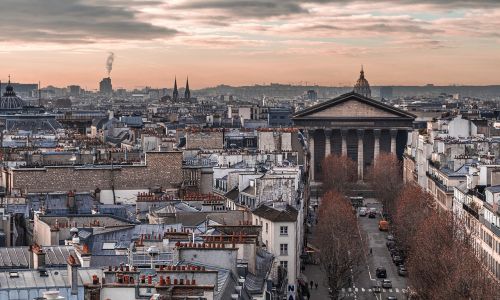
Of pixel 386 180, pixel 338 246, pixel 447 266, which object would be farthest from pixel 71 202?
pixel 386 180

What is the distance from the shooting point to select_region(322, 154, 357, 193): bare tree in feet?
415

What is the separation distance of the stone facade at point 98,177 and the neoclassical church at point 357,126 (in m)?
96.2

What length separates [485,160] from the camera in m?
86.0

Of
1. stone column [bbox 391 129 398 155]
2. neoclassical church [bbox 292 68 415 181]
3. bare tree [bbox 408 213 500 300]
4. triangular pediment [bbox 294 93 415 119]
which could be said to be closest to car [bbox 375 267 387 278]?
bare tree [bbox 408 213 500 300]

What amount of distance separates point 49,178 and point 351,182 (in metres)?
81.8

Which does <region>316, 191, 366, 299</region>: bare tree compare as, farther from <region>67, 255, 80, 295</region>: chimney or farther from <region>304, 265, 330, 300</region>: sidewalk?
<region>67, 255, 80, 295</region>: chimney

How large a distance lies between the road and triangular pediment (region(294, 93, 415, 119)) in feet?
191

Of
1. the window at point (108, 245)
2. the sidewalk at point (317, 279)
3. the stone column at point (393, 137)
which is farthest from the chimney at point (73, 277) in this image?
the stone column at point (393, 137)

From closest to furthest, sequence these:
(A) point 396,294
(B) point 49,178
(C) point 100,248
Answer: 1. (C) point 100,248
2. (B) point 49,178
3. (A) point 396,294

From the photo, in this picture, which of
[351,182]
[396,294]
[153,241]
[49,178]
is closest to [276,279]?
[153,241]

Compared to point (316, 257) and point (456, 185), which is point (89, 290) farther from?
Answer: point (456, 185)

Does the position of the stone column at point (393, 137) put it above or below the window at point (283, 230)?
below

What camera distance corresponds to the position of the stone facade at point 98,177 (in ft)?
198

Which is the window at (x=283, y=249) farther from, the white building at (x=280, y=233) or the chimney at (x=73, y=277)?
the chimney at (x=73, y=277)
